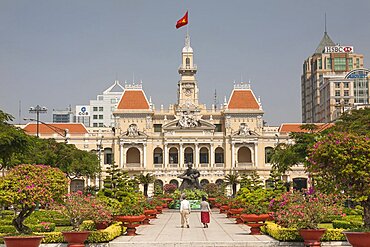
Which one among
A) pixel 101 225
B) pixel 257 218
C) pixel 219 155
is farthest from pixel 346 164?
pixel 219 155

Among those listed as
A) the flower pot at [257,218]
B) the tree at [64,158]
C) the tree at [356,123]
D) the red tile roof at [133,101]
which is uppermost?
the red tile roof at [133,101]

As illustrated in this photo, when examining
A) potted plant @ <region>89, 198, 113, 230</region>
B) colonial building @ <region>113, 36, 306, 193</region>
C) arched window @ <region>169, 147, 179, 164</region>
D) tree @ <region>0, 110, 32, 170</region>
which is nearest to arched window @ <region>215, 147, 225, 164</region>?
colonial building @ <region>113, 36, 306, 193</region>

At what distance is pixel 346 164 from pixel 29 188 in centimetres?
1087

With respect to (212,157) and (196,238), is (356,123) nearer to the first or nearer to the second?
(196,238)

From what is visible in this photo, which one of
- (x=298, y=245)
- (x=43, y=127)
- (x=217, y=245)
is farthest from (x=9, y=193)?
(x=43, y=127)

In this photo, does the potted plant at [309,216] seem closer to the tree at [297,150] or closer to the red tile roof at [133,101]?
the tree at [297,150]

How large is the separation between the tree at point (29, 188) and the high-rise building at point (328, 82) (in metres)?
97.2

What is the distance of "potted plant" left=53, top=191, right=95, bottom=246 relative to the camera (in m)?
22.2

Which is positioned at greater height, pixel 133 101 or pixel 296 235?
pixel 133 101

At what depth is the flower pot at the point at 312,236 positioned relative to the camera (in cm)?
2223

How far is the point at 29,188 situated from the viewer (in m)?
22.6

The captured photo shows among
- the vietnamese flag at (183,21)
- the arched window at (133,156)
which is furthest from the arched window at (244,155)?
the vietnamese flag at (183,21)

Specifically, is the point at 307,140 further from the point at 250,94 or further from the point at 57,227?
the point at 250,94

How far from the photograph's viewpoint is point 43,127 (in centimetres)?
10269
